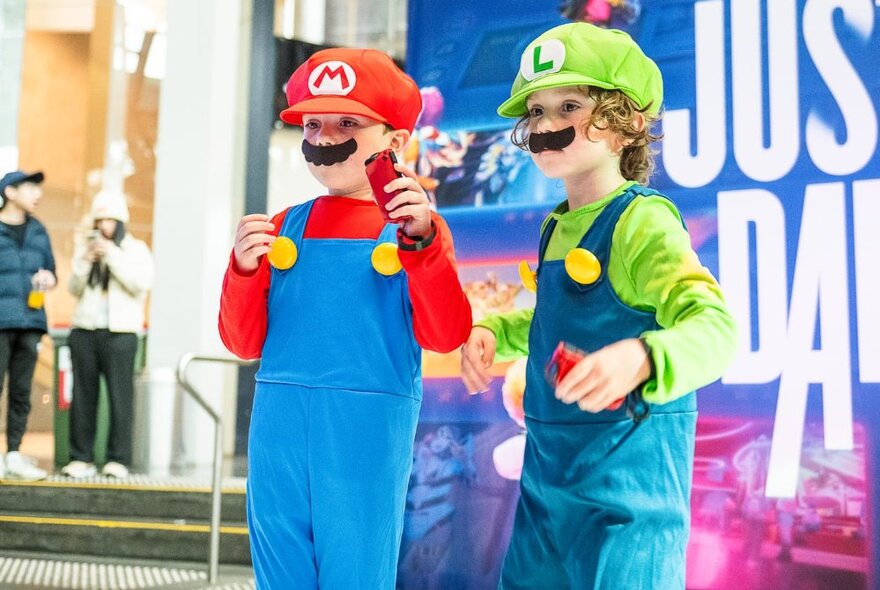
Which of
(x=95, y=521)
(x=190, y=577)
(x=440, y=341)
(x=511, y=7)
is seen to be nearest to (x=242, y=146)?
(x=95, y=521)

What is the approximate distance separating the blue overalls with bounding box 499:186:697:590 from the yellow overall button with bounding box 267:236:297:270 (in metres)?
0.53

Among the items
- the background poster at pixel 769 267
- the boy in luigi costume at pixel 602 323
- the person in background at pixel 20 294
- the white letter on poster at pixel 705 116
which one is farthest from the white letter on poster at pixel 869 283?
the person in background at pixel 20 294

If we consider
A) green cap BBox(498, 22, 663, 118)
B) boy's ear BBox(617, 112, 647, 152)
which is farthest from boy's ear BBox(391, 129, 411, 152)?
boy's ear BBox(617, 112, 647, 152)

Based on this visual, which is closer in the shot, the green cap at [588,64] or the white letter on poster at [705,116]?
the green cap at [588,64]

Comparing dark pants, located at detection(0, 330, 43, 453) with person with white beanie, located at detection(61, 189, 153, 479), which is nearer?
dark pants, located at detection(0, 330, 43, 453)

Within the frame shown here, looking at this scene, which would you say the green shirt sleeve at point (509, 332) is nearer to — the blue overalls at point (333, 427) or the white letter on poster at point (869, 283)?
the blue overalls at point (333, 427)

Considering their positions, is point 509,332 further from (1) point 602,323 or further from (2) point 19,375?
(2) point 19,375

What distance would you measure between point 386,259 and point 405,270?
0.13 feet

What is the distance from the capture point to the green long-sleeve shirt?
1141 millimetres

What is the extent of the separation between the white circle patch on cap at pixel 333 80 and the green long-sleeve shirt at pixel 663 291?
1.62 ft

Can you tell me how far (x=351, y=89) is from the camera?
1.81 metres

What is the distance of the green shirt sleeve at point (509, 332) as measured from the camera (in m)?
1.68

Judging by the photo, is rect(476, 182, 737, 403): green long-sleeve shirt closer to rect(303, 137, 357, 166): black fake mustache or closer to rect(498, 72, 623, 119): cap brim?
rect(498, 72, 623, 119): cap brim

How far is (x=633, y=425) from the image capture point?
1.41 metres
